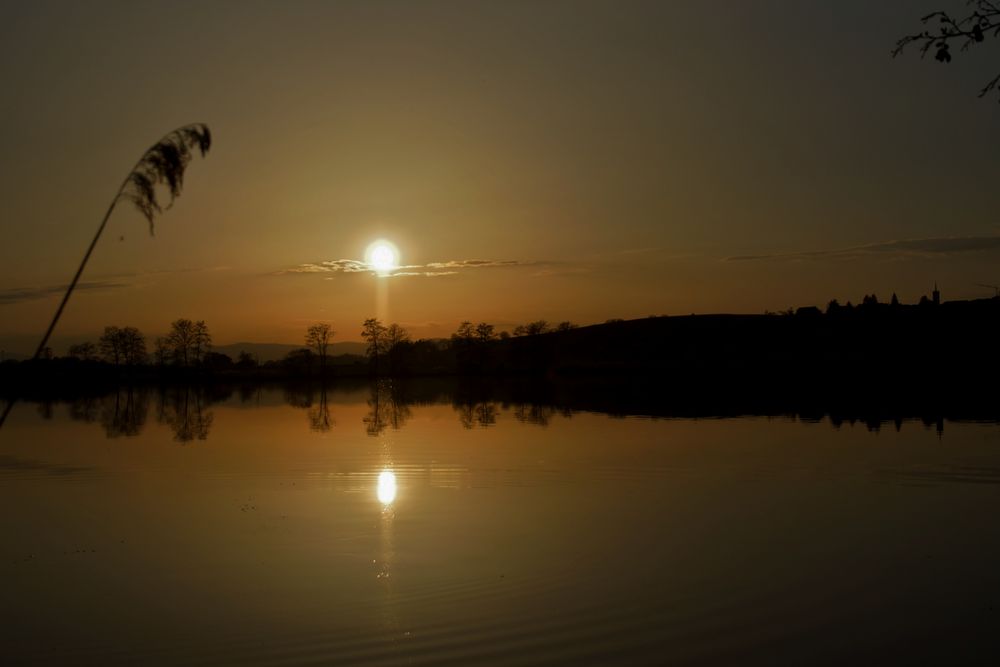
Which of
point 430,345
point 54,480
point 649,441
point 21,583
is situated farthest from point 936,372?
point 430,345

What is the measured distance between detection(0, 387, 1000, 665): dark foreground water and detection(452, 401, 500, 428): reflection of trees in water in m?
10.1

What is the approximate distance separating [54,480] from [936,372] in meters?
80.9

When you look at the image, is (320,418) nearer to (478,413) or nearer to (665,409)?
(478,413)

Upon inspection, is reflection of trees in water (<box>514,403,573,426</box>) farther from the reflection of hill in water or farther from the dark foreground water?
the dark foreground water

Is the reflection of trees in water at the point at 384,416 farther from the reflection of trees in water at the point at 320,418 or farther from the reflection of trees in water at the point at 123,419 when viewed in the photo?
the reflection of trees in water at the point at 123,419

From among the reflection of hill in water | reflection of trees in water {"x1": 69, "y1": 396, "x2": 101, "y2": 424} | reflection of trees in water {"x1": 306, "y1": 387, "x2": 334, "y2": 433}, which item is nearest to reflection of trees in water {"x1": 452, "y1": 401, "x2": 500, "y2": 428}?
the reflection of hill in water

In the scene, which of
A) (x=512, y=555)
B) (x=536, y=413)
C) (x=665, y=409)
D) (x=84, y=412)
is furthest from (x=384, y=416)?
(x=512, y=555)

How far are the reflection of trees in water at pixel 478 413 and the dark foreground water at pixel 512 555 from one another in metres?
10.1

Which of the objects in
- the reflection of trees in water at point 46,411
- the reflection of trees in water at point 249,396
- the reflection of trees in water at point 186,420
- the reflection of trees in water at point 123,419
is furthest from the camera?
the reflection of trees in water at point 249,396

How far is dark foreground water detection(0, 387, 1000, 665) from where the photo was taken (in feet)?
30.1

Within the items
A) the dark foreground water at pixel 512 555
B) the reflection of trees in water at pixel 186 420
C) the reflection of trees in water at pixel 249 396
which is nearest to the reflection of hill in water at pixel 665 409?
the reflection of trees in water at pixel 186 420

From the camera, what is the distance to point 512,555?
13.0 m

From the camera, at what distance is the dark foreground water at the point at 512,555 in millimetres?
9188

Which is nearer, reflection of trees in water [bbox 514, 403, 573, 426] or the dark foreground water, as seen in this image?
A: the dark foreground water
